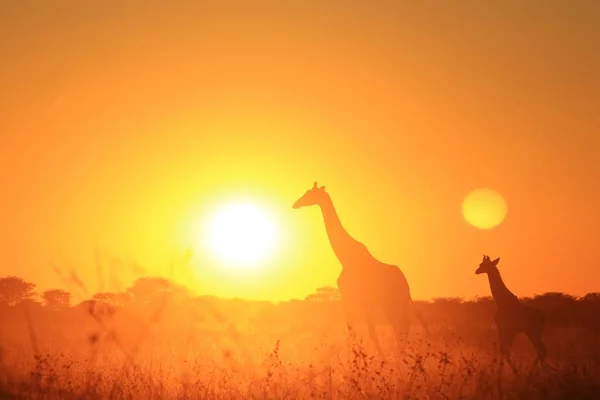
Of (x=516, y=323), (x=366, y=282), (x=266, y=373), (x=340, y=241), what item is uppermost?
(x=340, y=241)

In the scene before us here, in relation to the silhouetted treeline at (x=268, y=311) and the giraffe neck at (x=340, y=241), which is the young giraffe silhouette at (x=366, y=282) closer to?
the giraffe neck at (x=340, y=241)

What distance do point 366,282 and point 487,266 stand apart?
2.71 m

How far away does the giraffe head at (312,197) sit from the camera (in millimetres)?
16516

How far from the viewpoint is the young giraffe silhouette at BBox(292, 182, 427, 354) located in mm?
14891

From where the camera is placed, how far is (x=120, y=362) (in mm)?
11922

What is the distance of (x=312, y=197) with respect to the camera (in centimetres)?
1658

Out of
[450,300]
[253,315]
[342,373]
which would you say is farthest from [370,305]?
[450,300]

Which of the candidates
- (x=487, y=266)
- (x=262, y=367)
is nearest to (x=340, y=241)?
(x=487, y=266)

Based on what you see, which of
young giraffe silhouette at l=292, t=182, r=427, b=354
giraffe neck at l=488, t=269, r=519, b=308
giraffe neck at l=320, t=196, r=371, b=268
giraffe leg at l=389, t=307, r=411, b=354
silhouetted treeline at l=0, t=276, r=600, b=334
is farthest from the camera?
silhouetted treeline at l=0, t=276, r=600, b=334

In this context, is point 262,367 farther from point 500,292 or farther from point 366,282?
point 500,292

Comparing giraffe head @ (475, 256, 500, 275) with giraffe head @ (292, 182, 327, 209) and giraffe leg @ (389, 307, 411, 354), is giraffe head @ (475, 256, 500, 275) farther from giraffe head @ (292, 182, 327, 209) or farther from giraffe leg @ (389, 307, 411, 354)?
giraffe head @ (292, 182, 327, 209)

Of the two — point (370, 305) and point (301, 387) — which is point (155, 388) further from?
point (370, 305)

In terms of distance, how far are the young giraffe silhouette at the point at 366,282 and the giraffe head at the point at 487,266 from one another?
2.23 metres

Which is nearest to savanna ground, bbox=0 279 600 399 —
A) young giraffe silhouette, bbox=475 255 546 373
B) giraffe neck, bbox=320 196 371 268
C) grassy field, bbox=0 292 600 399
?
grassy field, bbox=0 292 600 399
